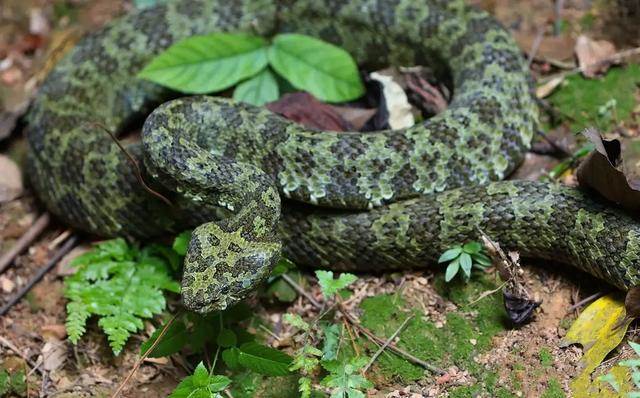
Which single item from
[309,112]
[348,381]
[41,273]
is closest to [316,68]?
[309,112]

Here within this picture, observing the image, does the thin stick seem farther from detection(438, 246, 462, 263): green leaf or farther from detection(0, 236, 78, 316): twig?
detection(438, 246, 462, 263): green leaf

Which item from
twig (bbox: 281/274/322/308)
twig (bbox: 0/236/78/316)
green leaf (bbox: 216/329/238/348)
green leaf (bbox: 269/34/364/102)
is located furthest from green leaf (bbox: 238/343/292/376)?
green leaf (bbox: 269/34/364/102)

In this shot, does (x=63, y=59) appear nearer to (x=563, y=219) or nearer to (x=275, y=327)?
(x=275, y=327)

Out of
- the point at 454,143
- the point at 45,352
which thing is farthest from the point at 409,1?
the point at 45,352

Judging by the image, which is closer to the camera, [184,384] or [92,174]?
[184,384]

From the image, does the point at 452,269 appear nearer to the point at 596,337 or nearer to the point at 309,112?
Answer: the point at 596,337

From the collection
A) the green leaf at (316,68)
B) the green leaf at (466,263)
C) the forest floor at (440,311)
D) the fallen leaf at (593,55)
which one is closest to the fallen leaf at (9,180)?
the forest floor at (440,311)
